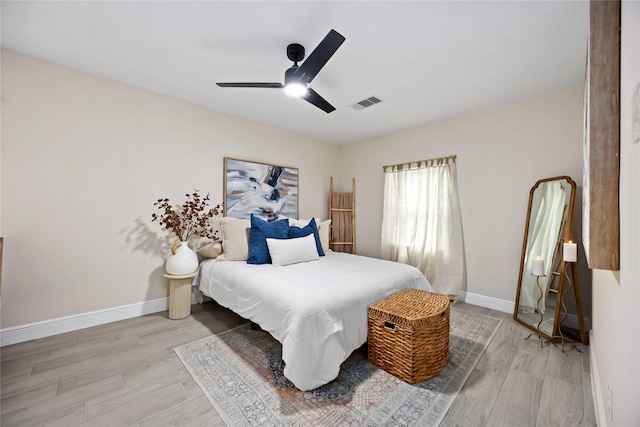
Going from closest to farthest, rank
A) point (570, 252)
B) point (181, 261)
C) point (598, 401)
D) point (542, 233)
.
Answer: point (598, 401) < point (570, 252) < point (542, 233) < point (181, 261)

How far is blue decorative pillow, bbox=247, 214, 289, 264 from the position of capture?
2.78 m

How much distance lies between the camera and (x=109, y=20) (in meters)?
1.79

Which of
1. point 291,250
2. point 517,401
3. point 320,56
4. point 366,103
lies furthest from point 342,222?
point 517,401

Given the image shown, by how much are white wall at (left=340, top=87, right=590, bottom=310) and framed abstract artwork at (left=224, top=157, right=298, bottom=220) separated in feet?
6.71

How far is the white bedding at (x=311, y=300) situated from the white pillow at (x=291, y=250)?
100 mm

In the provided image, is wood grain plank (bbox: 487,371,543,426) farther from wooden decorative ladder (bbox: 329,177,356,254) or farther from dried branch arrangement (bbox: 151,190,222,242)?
dried branch arrangement (bbox: 151,190,222,242)

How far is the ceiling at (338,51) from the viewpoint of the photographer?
65.8 inches

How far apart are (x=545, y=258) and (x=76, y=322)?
464cm

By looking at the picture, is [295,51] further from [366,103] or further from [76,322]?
[76,322]

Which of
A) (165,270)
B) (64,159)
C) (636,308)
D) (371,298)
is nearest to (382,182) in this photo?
(371,298)

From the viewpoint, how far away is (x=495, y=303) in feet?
10.1

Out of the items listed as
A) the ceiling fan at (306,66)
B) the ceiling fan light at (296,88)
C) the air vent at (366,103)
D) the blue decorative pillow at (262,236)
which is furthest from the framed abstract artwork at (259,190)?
the ceiling fan light at (296,88)

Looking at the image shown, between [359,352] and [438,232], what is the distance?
6.82 feet

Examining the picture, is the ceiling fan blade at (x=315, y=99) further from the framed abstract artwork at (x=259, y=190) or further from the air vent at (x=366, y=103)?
the framed abstract artwork at (x=259, y=190)
